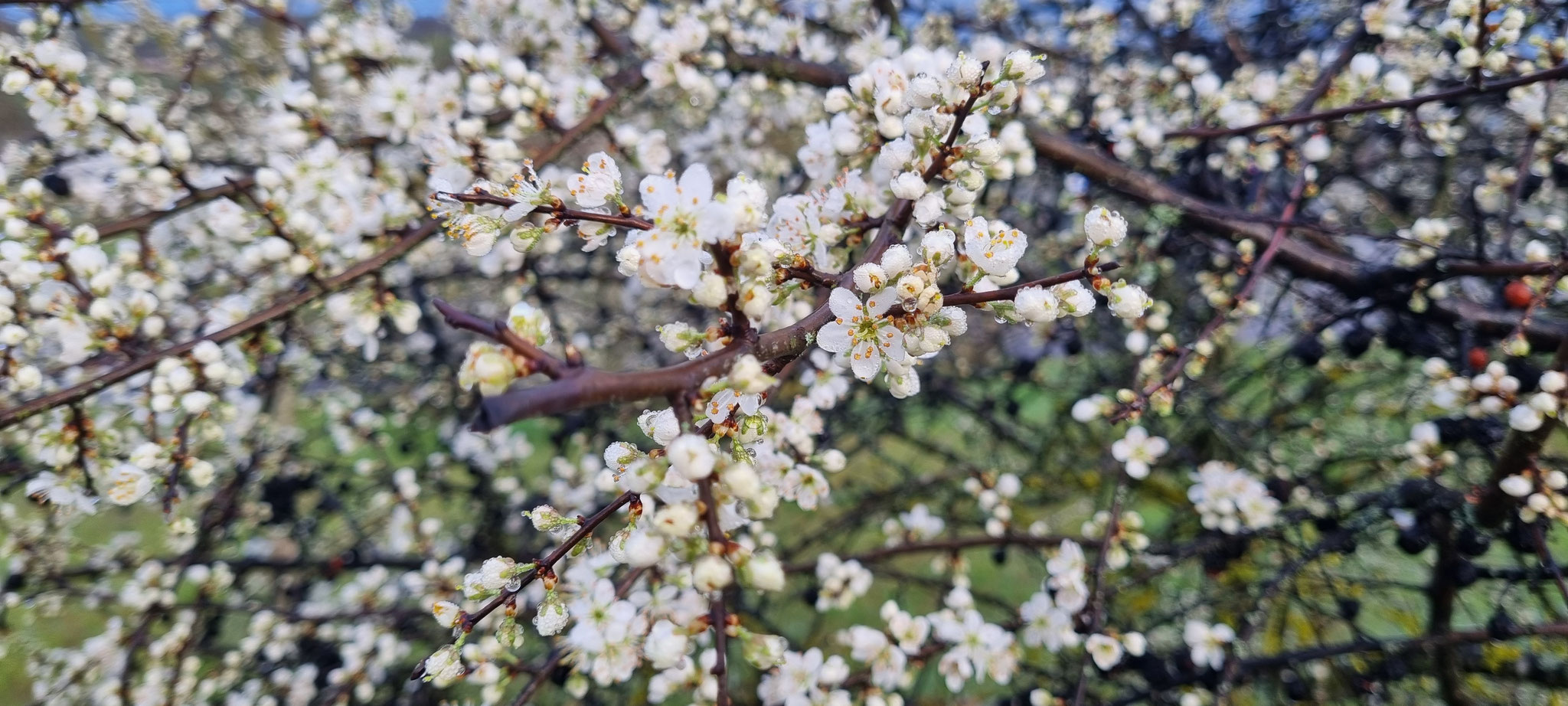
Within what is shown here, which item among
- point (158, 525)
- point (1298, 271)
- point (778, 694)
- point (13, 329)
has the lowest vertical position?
point (158, 525)

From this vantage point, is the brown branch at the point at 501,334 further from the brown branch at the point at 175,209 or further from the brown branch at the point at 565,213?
the brown branch at the point at 175,209

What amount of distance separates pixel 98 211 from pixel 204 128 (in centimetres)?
105

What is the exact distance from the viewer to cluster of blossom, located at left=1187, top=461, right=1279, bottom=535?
2.10 meters

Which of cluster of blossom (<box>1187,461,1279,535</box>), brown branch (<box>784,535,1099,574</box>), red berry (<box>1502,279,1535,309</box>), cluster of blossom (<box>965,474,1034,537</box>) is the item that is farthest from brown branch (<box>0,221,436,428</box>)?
red berry (<box>1502,279,1535,309</box>)

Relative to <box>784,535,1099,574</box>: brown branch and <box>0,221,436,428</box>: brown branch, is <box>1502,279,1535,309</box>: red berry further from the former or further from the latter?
<box>0,221,436,428</box>: brown branch

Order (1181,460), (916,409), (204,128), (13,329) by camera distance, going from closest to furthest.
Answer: (13,329) → (1181,460) → (916,409) → (204,128)

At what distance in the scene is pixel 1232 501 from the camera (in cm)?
217

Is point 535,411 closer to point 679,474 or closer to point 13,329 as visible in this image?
point 679,474

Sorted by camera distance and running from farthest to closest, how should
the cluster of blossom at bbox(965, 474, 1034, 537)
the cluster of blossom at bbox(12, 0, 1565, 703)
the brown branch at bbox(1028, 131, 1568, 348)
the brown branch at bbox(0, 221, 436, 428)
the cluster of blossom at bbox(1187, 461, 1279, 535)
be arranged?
the cluster of blossom at bbox(965, 474, 1034, 537)
the cluster of blossom at bbox(1187, 461, 1279, 535)
the brown branch at bbox(1028, 131, 1568, 348)
the brown branch at bbox(0, 221, 436, 428)
the cluster of blossom at bbox(12, 0, 1565, 703)

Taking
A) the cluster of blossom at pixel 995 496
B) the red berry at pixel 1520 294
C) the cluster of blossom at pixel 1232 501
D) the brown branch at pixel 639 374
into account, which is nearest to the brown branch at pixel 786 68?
the brown branch at pixel 639 374

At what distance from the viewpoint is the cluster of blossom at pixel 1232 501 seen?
210 centimetres

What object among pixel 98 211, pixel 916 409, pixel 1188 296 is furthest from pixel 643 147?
pixel 98 211

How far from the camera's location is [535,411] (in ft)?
2.48

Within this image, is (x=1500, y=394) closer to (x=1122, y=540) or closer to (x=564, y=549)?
(x=1122, y=540)
